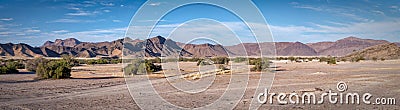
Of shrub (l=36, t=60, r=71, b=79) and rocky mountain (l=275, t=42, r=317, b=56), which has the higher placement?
rocky mountain (l=275, t=42, r=317, b=56)

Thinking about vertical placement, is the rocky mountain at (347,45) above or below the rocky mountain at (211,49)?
above

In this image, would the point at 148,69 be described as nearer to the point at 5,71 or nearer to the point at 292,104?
the point at 5,71

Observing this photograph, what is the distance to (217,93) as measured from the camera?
17922 mm

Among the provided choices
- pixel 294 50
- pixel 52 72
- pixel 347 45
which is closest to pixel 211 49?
pixel 52 72

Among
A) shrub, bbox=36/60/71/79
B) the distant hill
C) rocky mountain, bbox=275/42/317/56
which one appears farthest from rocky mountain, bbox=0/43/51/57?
shrub, bbox=36/60/71/79

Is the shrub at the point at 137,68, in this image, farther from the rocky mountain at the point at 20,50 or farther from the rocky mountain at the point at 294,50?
the rocky mountain at the point at 294,50

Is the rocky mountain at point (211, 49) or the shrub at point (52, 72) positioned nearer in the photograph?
the rocky mountain at point (211, 49)

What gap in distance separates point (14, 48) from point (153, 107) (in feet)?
475

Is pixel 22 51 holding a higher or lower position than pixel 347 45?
lower

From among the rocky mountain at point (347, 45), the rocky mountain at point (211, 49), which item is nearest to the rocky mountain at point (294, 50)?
the rocky mountain at point (347, 45)

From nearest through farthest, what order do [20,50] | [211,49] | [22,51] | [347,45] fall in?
1. [211,49]
2. [22,51]
3. [20,50]
4. [347,45]

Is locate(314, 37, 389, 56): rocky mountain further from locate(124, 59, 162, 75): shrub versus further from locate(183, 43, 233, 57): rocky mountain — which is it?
locate(124, 59, 162, 75): shrub

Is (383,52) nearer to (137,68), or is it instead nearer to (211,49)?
(211,49)

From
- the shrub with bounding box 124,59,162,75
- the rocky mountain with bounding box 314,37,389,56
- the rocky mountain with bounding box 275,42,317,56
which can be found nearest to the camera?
the shrub with bounding box 124,59,162,75
